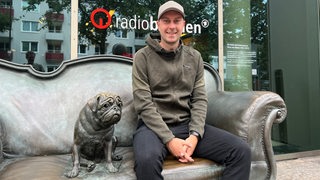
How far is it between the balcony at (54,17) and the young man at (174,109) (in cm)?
173

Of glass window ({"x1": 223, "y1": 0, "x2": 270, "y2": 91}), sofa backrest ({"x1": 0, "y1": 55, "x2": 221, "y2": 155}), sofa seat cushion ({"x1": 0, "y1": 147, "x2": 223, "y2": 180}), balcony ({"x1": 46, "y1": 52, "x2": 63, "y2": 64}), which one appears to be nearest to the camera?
sofa seat cushion ({"x1": 0, "y1": 147, "x2": 223, "y2": 180})

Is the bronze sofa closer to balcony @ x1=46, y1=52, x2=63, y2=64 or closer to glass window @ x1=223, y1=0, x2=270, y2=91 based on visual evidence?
balcony @ x1=46, y1=52, x2=63, y2=64

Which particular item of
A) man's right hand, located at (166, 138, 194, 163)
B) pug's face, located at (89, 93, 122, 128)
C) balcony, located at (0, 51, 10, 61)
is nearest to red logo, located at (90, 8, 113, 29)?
balcony, located at (0, 51, 10, 61)

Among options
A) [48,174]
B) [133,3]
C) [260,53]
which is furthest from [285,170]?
[48,174]

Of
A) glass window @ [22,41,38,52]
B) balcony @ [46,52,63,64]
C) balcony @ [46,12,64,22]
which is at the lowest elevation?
balcony @ [46,52,63,64]

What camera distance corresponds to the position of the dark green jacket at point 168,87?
2.31 m

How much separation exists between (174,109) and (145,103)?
0.26 meters

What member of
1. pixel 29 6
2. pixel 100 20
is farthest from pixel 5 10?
pixel 100 20

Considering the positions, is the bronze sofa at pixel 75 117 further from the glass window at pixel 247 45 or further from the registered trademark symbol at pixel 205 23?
the glass window at pixel 247 45

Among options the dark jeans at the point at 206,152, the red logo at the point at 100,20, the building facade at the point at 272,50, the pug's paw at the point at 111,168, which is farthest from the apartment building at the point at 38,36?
the pug's paw at the point at 111,168

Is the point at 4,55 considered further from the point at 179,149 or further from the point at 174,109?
the point at 179,149

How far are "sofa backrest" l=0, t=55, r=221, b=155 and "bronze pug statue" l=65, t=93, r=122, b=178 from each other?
561mm

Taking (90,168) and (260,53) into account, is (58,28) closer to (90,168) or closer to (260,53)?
(90,168)

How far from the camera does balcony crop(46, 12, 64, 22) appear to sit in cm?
383
